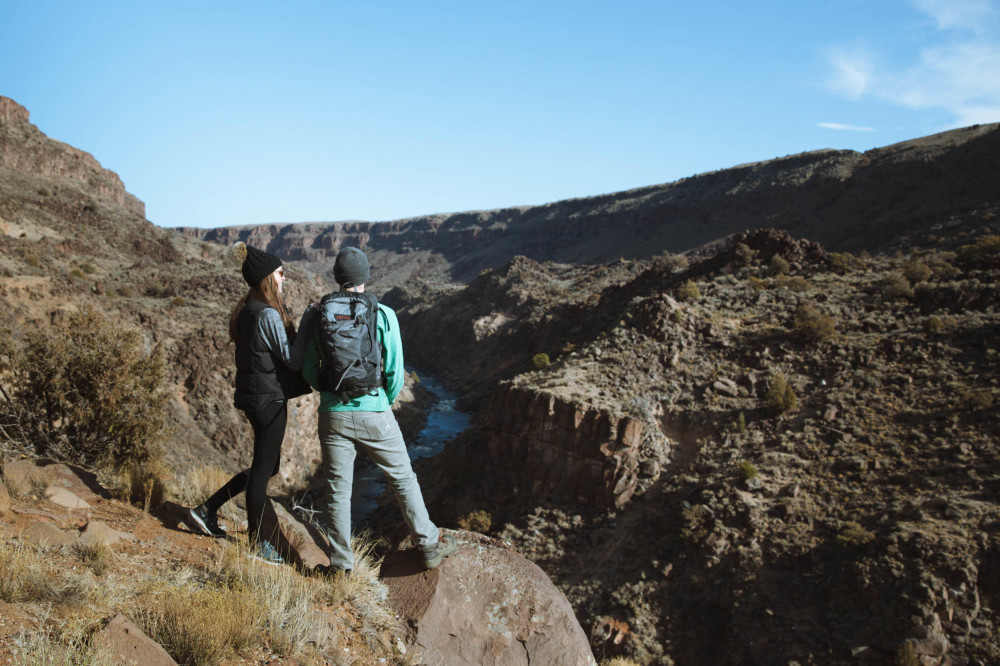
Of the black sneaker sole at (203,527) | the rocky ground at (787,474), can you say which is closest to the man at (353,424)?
the black sneaker sole at (203,527)

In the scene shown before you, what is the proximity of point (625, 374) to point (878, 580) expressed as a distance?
907 cm

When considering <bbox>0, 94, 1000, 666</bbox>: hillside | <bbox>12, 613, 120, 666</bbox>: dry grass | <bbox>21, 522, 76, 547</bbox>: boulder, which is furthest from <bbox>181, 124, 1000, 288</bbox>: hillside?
<bbox>12, 613, 120, 666</bbox>: dry grass

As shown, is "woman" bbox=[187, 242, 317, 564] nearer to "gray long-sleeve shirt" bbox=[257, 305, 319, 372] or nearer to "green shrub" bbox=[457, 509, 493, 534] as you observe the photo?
"gray long-sleeve shirt" bbox=[257, 305, 319, 372]

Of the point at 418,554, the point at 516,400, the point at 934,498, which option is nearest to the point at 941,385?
the point at 934,498

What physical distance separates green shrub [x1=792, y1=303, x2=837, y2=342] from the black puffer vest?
60.1 feet

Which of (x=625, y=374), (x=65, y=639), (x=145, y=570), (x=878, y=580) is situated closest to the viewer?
(x=65, y=639)

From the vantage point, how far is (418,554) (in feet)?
13.8

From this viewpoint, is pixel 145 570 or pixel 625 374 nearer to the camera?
pixel 145 570

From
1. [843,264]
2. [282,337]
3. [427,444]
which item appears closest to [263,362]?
[282,337]

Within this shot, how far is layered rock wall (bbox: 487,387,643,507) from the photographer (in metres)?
16.2

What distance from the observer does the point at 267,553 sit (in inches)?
154

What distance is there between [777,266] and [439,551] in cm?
2342

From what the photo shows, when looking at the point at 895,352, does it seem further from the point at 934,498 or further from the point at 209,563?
the point at 209,563

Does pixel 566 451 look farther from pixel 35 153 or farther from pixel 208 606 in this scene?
pixel 35 153
